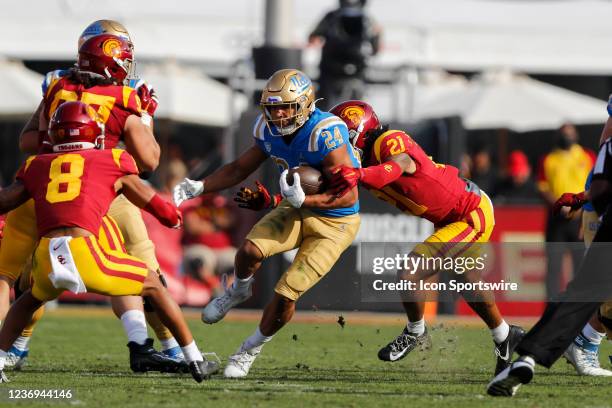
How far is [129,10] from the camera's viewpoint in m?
22.1

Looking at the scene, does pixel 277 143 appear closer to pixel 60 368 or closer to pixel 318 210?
pixel 318 210

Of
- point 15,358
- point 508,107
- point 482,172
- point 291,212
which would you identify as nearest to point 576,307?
point 291,212

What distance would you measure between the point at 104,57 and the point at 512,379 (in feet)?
10.1

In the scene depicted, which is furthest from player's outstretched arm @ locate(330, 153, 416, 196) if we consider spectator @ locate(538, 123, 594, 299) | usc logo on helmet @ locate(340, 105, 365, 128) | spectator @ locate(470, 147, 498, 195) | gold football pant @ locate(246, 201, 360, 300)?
spectator @ locate(470, 147, 498, 195)

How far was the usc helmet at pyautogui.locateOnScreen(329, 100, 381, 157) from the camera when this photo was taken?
853 centimetres

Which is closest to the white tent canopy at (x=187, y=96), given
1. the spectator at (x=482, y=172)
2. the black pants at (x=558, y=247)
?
the spectator at (x=482, y=172)

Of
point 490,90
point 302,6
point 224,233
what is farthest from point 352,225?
point 302,6

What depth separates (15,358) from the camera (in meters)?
8.66

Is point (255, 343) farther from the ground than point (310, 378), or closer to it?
farther from the ground

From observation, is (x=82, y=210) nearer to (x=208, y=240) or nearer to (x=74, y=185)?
(x=74, y=185)

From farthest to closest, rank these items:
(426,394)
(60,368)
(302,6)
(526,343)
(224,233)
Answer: (302,6) < (224,233) < (60,368) < (426,394) < (526,343)

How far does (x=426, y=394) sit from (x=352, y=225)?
141 cm

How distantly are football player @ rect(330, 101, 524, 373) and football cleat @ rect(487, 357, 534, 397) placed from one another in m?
1.41

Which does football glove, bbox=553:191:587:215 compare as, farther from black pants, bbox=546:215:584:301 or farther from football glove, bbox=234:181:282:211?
black pants, bbox=546:215:584:301
